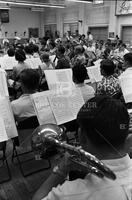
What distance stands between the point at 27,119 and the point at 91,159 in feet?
4.62

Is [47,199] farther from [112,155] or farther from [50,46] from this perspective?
[50,46]

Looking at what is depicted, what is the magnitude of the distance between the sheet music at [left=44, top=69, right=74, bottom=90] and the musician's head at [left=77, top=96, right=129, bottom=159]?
146cm

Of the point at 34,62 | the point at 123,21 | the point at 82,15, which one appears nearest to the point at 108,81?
the point at 34,62

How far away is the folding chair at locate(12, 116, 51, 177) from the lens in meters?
2.05

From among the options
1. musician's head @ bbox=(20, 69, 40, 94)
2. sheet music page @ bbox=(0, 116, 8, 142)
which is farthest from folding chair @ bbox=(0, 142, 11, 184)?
musician's head @ bbox=(20, 69, 40, 94)

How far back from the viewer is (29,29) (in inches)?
636

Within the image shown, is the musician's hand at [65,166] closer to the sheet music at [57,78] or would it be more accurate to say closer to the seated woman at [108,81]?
the sheet music at [57,78]

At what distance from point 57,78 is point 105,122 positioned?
1754 millimetres

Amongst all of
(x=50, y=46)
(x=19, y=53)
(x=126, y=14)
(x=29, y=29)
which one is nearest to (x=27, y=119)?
(x=19, y=53)

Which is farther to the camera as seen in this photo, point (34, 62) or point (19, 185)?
point (34, 62)

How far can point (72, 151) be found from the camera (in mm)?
779

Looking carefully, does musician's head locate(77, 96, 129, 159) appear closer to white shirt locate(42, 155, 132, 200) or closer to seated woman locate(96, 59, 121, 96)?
white shirt locate(42, 155, 132, 200)

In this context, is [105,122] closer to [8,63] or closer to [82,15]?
[8,63]

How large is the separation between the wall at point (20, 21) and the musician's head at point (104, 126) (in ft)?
50.9
